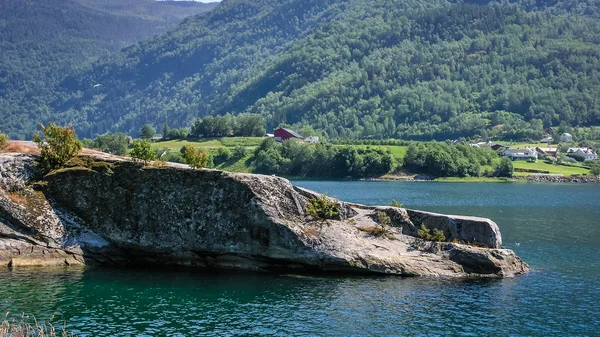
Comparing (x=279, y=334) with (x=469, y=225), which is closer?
(x=279, y=334)

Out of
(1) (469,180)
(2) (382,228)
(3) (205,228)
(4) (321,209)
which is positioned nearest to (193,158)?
(3) (205,228)

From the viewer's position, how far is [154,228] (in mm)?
53156

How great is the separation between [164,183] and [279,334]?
21.3 meters

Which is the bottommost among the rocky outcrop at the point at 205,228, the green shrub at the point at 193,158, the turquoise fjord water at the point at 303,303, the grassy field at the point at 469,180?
the turquoise fjord water at the point at 303,303

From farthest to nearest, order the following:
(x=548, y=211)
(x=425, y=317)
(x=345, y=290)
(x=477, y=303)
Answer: (x=548, y=211) → (x=345, y=290) → (x=477, y=303) → (x=425, y=317)

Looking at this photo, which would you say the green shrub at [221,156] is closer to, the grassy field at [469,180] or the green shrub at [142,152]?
the grassy field at [469,180]

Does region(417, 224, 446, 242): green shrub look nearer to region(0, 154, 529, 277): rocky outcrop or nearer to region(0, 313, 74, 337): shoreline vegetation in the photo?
region(0, 154, 529, 277): rocky outcrop

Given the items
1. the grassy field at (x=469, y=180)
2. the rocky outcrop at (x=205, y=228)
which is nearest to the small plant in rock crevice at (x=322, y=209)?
the rocky outcrop at (x=205, y=228)

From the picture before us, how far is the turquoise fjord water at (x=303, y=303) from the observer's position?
3769 centimetres

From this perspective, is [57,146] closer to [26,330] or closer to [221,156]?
[26,330]

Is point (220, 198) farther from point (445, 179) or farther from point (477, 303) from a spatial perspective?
point (445, 179)

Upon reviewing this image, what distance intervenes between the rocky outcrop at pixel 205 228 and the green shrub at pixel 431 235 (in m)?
0.63

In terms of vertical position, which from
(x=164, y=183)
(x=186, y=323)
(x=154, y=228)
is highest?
(x=164, y=183)

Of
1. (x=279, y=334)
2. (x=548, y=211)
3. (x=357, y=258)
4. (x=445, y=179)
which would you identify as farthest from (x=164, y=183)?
(x=445, y=179)
